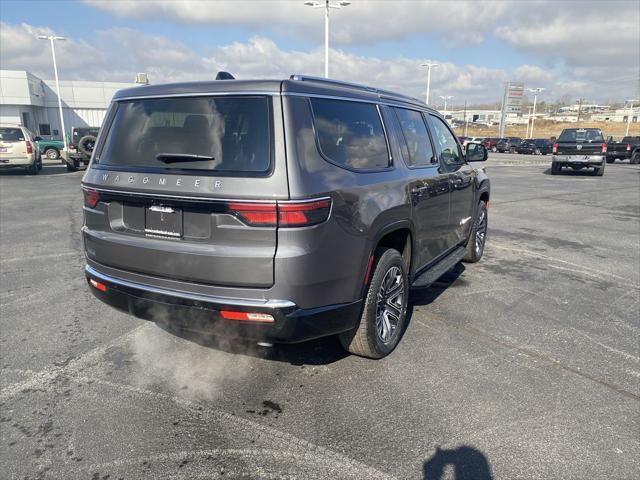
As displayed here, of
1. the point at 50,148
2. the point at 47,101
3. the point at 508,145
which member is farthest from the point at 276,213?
the point at 47,101

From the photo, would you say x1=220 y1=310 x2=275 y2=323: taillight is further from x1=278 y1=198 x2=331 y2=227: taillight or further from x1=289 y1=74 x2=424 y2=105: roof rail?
x1=289 y1=74 x2=424 y2=105: roof rail

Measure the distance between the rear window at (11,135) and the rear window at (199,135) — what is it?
17790mm

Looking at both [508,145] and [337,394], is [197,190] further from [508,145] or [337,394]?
[508,145]

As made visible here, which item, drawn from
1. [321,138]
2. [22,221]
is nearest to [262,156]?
[321,138]

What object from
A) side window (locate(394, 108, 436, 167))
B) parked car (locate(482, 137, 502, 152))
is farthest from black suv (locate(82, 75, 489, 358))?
parked car (locate(482, 137, 502, 152))

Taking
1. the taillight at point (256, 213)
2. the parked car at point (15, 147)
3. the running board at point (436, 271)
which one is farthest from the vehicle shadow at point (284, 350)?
the parked car at point (15, 147)

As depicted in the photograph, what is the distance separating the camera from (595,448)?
8.76 ft

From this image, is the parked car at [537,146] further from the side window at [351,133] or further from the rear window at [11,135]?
the side window at [351,133]

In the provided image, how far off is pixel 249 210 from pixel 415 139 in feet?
7.25

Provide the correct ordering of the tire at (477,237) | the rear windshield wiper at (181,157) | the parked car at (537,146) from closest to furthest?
the rear windshield wiper at (181,157), the tire at (477,237), the parked car at (537,146)

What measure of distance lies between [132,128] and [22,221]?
290 inches

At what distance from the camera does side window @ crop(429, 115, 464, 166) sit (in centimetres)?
487

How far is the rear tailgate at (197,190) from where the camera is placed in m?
2.65

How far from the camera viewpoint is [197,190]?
272 centimetres
